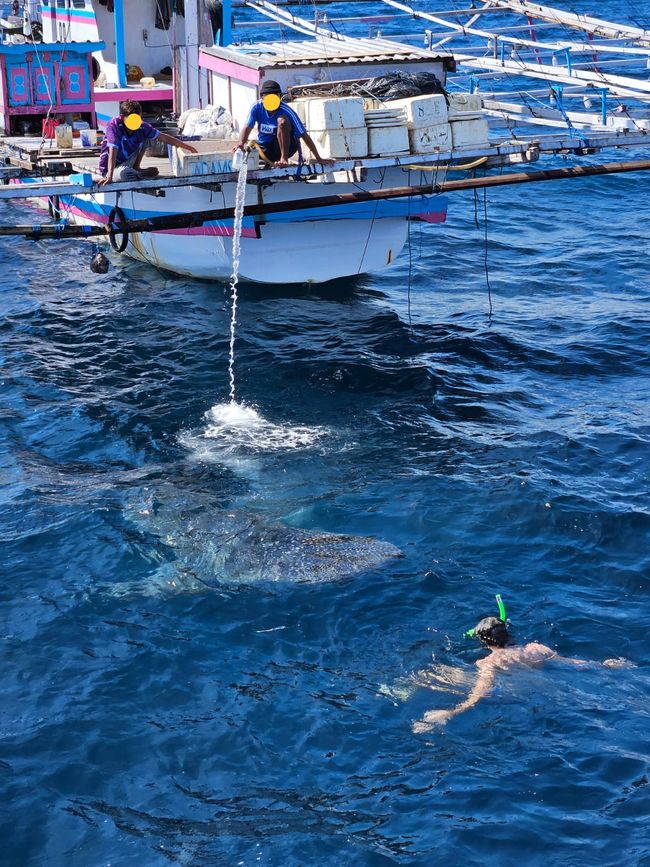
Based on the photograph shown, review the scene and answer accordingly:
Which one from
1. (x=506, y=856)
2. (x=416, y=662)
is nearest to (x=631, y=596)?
(x=416, y=662)

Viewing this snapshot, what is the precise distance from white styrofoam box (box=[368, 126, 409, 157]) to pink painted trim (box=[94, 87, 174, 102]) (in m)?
7.77

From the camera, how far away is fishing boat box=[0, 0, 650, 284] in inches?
685

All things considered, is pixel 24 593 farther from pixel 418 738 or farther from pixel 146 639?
pixel 418 738

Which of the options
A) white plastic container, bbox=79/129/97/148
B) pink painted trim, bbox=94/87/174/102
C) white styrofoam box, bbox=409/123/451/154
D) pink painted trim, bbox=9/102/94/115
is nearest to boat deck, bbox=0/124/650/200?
white styrofoam box, bbox=409/123/451/154

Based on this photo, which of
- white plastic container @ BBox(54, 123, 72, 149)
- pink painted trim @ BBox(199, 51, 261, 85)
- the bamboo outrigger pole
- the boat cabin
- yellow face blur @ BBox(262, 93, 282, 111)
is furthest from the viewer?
white plastic container @ BBox(54, 123, 72, 149)

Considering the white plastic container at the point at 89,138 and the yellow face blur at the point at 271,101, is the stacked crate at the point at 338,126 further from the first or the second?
the white plastic container at the point at 89,138

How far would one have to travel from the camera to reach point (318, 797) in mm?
9398

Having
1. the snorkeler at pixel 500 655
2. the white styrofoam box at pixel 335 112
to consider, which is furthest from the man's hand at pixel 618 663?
the white styrofoam box at pixel 335 112

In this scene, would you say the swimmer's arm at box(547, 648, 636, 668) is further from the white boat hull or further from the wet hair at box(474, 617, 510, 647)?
the white boat hull

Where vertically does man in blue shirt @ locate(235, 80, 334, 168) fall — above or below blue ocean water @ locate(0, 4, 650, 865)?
above

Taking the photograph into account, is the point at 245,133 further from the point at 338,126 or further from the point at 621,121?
the point at 621,121

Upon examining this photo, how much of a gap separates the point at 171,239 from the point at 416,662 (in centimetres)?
1293

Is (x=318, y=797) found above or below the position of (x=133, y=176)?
below

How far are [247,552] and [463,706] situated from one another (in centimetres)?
349
